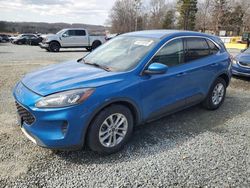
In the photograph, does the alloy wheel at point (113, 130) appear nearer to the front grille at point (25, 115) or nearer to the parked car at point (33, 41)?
the front grille at point (25, 115)

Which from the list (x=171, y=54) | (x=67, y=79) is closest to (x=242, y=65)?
(x=171, y=54)

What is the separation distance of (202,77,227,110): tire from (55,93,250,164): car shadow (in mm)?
127

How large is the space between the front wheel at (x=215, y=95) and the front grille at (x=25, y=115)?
3515 millimetres

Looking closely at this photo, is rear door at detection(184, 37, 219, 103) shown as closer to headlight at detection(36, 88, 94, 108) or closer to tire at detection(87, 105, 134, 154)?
tire at detection(87, 105, 134, 154)

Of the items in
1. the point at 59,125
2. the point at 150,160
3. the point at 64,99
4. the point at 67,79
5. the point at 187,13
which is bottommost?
the point at 150,160

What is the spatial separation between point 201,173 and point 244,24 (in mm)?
62037

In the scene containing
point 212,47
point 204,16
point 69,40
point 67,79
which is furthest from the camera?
point 204,16

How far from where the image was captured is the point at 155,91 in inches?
155

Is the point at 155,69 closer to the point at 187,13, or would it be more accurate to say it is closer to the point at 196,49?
the point at 196,49

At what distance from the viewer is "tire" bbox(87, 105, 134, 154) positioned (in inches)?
132

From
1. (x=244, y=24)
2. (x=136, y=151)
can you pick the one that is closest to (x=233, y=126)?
(x=136, y=151)

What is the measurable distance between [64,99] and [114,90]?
0.65 meters

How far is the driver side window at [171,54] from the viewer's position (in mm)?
4070

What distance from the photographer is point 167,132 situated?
14.3 feet
